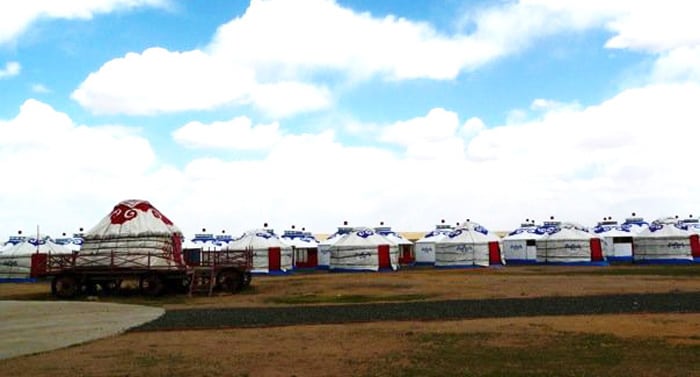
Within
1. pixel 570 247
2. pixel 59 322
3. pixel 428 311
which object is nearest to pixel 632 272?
pixel 570 247

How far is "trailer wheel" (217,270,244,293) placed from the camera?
36125mm

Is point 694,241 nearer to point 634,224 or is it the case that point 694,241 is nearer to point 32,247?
point 634,224

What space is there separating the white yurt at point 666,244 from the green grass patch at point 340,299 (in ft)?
116

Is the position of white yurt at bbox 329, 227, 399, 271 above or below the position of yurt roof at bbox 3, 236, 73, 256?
below

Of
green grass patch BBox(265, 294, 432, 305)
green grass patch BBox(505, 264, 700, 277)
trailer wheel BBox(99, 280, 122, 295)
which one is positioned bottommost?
green grass patch BBox(265, 294, 432, 305)

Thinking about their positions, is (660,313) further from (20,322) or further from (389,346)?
(20,322)

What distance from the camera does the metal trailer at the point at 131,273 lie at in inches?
1335

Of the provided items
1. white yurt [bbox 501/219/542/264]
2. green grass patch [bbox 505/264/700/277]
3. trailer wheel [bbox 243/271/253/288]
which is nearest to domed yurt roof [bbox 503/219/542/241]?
white yurt [bbox 501/219/542/264]

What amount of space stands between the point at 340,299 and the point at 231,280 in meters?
8.46

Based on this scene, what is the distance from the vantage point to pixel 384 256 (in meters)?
53.5

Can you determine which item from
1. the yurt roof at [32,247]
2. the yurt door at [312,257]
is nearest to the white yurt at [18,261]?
the yurt roof at [32,247]

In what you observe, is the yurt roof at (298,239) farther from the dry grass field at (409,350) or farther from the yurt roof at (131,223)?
the dry grass field at (409,350)

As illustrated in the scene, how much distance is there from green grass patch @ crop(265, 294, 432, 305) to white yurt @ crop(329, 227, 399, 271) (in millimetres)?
21140

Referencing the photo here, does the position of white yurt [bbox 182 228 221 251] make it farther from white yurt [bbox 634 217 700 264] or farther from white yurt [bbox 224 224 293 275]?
white yurt [bbox 634 217 700 264]
